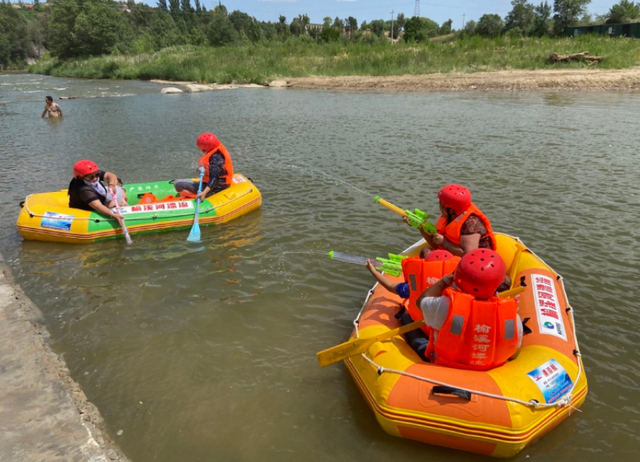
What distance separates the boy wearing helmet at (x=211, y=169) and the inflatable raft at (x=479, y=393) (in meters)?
4.62

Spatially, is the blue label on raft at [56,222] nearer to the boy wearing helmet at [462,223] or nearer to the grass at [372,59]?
the boy wearing helmet at [462,223]

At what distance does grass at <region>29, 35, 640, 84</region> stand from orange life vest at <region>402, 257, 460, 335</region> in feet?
80.2

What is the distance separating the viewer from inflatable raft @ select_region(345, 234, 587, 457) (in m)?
2.84

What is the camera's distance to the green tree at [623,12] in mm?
42856

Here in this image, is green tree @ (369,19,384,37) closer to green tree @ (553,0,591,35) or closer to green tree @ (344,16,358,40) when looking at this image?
green tree @ (344,16,358,40)

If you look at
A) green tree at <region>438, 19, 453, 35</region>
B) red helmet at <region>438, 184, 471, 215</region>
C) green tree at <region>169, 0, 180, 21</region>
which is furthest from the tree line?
red helmet at <region>438, 184, 471, 215</region>

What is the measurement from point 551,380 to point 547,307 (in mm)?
878

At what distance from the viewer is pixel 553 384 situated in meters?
3.05

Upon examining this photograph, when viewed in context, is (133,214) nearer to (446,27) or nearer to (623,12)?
(623,12)

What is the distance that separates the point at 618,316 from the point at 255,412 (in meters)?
3.62

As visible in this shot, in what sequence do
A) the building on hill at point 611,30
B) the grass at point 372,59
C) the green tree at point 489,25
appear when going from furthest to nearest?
the green tree at point 489,25 < the building on hill at point 611,30 < the grass at point 372,59

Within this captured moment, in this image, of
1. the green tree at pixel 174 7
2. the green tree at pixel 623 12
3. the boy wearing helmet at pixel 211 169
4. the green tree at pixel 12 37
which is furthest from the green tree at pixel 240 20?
the boy wearing helmet at pixel 211 169

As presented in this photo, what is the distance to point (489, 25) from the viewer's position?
164 feet

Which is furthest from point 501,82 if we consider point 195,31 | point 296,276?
point 195,31
